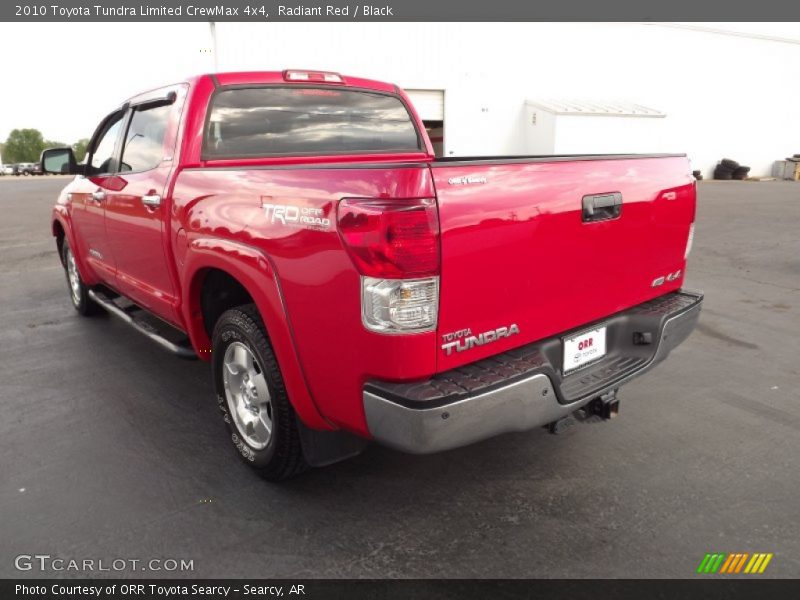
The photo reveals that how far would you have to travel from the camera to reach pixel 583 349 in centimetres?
268

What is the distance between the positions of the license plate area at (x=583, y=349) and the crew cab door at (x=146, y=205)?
2202mm

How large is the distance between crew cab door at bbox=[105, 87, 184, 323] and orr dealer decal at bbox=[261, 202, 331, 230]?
3.71 ft

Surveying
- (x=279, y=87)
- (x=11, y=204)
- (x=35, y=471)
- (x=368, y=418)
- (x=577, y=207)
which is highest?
(x=279, y=87)

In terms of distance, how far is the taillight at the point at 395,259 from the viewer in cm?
201

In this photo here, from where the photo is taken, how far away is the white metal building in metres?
22.1

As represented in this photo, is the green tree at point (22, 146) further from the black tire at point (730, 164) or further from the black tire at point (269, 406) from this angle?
the black tire at point (269, 406)

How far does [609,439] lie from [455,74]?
905 inches

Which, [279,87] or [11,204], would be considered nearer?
[279,87]

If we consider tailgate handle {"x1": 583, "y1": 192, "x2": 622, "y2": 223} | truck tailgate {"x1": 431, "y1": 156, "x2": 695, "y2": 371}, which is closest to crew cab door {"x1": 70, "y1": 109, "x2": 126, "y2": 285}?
truck tailgate {"x1": 431, "y1": 156, "x2": 695, "y2": 371}

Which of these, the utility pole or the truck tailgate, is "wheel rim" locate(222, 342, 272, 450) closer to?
the truck tailgate

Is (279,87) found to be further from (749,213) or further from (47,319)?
(749,213)

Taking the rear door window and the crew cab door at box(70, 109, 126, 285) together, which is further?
the crew cab door at box(70, 109, 126, 285)

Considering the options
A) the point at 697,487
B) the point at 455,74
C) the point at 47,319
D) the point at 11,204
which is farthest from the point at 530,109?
the point at 697,487

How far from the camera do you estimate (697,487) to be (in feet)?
9.28
